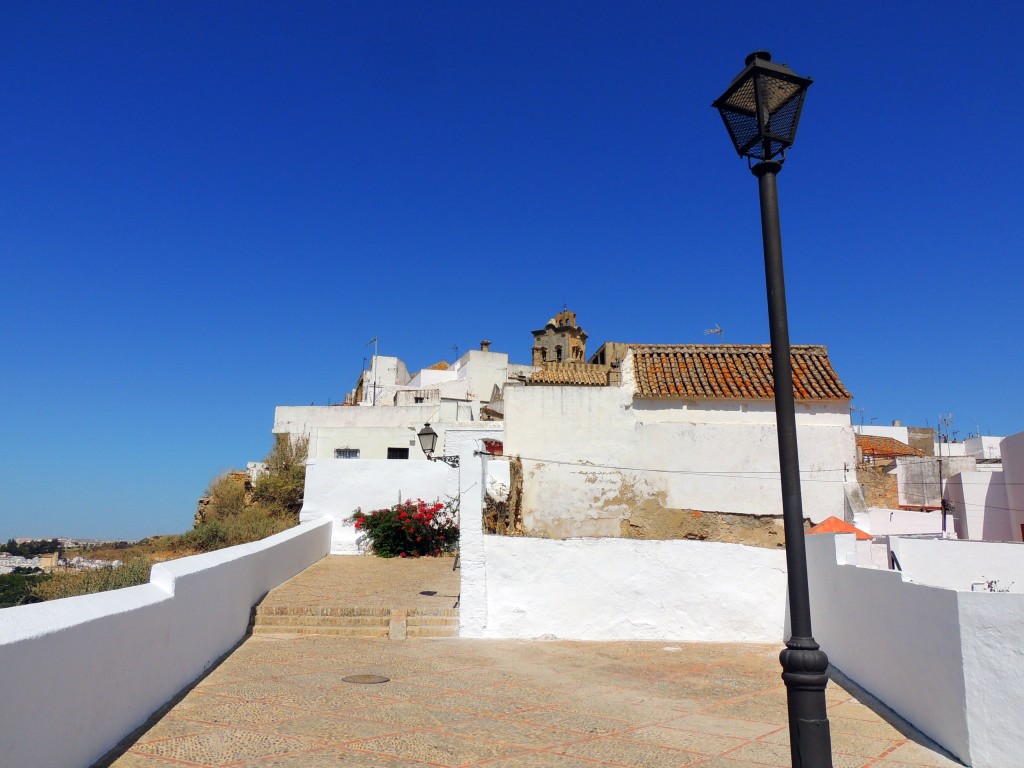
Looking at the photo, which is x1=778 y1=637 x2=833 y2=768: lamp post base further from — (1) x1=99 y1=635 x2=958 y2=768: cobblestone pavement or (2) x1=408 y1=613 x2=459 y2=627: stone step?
(2) x1=408 y1=613 x2=459 y2=627: stone step

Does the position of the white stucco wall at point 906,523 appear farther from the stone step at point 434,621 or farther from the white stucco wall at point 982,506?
the stone step at point 434,621

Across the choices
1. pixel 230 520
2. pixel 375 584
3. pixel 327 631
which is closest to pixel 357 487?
pixel 230 520

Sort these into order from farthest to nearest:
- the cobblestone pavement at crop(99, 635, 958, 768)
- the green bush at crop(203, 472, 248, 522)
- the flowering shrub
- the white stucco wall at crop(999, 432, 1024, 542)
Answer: the green bush at crop(203, 472, 248, 522) < the white stucco wall at crop(999, 432, 1024, 542) < the flowering shrub < the cobblestone pavement at crop(99, 635, 958, 768)

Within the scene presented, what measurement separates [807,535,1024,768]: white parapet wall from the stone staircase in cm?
487

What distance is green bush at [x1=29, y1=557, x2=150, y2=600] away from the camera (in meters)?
9.77

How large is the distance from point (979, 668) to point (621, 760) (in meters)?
2.67

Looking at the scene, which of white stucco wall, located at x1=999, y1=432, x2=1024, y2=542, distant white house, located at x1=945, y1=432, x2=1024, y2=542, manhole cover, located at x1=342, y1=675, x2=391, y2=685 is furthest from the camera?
distant white house, located at x1=945, y1=432, x2=1024, y2=542

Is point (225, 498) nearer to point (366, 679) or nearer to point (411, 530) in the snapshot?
point (411, 530)

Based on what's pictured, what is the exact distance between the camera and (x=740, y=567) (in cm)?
985

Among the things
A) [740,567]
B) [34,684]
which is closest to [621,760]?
[34,684]

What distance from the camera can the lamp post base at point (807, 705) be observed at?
11.6 ft

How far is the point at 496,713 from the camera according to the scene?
613 centimetres

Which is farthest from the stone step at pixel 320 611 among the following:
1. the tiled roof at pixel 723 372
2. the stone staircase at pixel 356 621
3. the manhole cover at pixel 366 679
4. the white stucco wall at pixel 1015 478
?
the white stucco wall at pixel 1015 478

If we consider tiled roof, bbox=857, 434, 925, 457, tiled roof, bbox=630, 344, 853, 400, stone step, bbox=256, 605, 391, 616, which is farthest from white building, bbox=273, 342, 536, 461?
tiled roof, bbox=857, 434, 925, 457
